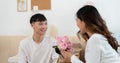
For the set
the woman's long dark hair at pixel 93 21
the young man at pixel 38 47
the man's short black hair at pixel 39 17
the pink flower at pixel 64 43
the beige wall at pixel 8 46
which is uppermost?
the woman's long dark hair at pixel 93 21

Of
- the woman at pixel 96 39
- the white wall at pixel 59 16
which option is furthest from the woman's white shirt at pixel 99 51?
the white wall at pixel 59 16

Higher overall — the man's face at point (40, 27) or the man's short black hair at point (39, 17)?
the man's short black hair at point (39, 17)

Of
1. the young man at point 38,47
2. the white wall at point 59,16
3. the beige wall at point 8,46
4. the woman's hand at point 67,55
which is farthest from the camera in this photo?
the beige wall at point 8,46

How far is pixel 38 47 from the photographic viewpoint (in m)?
2.39

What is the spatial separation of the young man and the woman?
0.88 m

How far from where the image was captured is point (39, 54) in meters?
2.38

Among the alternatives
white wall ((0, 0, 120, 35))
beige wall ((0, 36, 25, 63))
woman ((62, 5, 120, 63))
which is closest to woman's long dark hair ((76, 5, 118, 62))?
woman ((62, 5, 120, 63))

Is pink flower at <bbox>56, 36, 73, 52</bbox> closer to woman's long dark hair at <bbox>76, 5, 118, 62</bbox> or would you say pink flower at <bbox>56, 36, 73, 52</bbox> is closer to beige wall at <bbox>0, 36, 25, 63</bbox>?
woman's long dark hair at <bbox>76, 5, 118, 62</bbox>

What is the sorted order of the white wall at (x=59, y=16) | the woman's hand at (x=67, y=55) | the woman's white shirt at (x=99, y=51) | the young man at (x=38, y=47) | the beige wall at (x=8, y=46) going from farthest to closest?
1. the beige wall at (x=8, y=46)
2. the white wall at (x=59, y=16)
3. the young man at (x=38, y=47)
4. the woman's hand at (x=67, y=55)
5. the woman's white shirt at (x=99, y=51)

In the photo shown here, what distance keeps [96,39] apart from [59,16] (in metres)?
1.97

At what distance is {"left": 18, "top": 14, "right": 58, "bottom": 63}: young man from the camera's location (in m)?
2.37

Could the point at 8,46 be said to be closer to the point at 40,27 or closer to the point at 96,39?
the point at 40,27

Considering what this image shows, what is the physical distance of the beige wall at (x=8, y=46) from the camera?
3482 mm

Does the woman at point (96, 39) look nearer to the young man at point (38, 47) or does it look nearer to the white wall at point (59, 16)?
the young man at point (38, 47)
